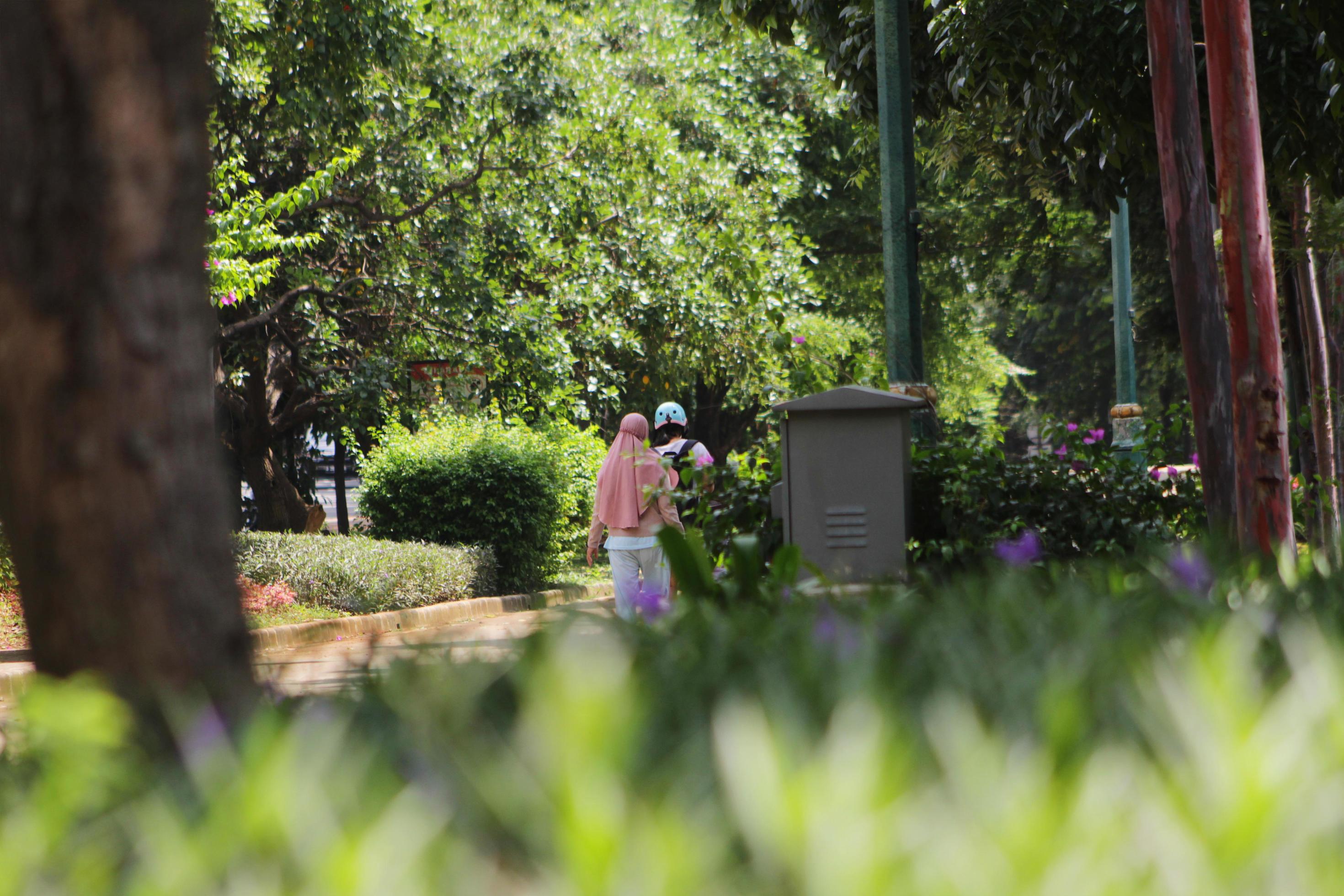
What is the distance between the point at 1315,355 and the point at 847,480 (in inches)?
265

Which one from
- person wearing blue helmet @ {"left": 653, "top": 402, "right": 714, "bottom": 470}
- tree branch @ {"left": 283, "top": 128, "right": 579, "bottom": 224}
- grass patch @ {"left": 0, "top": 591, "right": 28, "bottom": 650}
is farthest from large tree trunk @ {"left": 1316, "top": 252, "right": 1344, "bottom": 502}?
grass patch @ {"left": 0, "top": 591, "right": 28, "bottom": 650}

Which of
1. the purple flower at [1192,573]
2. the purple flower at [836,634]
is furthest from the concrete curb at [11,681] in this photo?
the purple flower at [1192,573]

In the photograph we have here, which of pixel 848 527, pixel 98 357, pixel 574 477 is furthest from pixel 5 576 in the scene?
pixel 98 357

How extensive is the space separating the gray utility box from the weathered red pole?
129cm

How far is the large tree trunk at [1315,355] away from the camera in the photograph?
9.87m

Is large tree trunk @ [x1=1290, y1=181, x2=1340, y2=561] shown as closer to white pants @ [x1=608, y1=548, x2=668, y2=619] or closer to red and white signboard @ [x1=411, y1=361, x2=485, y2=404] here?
white pants @ [x1=608, y1=548, x2=668, y2=619]

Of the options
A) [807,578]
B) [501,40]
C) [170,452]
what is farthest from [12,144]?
[501,40]

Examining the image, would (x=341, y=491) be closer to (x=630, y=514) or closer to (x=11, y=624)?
(x=11, y=624)

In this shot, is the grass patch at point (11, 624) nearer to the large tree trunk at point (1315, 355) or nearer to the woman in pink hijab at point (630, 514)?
the woman in pink hijab at point (630, 514)

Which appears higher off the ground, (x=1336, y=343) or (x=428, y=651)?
(x=1336, y=343)

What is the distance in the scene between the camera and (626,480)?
9664mm

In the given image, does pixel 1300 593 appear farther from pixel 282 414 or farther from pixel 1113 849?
pixel 282 414

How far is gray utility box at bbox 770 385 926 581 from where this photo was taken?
629 cm

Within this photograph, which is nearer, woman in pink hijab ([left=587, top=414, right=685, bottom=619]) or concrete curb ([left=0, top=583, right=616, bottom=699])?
woman in pink hijab ([left=587, top=414, right=685, bottom=619])
